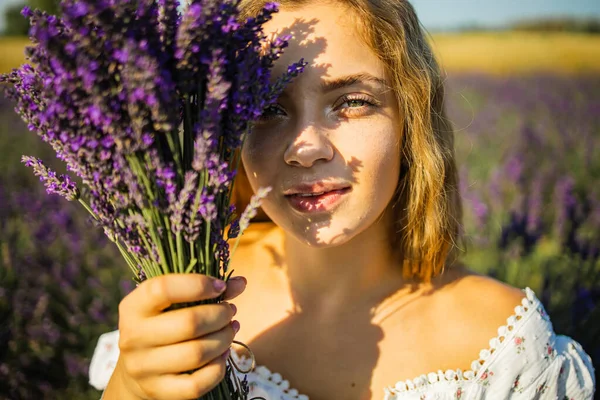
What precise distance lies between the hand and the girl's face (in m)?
0.47

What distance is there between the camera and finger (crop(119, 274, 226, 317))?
968 millimetres

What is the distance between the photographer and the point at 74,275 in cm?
311

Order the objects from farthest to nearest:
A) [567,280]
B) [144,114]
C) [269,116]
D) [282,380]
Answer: [567,280], [282,380], [269,116], [144,114]

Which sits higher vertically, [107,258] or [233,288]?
[233,288]

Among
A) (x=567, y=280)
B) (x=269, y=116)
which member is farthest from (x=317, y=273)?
(x=567, y=280)

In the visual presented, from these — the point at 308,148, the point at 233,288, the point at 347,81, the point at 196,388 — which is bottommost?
the point at 196,388

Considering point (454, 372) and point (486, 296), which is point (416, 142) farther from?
point (454, 372)

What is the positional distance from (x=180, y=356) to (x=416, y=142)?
109 centimetres

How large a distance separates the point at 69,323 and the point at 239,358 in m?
1.58

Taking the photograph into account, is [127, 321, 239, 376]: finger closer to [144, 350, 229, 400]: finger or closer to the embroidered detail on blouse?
[144, 350, 229, 400]: finger

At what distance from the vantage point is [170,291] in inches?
38.1

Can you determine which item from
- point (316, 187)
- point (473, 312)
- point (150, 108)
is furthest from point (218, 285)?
point (473, 312)

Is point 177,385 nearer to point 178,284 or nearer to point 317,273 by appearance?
Result: point 178,284

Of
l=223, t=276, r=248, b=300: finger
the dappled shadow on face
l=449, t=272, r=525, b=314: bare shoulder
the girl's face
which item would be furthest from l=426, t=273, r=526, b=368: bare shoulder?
l=223, t=276, r=248, b=300: finger
